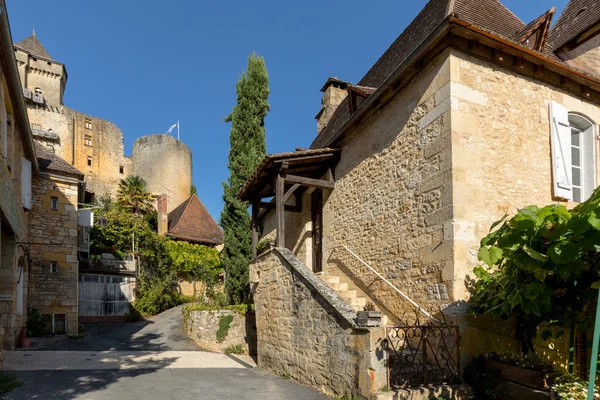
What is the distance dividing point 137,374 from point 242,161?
24.4ft

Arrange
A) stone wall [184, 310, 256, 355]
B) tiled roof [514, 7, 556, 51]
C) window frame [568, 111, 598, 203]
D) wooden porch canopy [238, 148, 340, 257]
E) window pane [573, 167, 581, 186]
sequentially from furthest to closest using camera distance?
stone wall [184, 310, 256, 355], wooden porch canopy [238, 148, 340, 257], window pane [573, 167, 581, 186], window frame [568, 111, 598, 203], tiled roof [514, 7, 556, 51]

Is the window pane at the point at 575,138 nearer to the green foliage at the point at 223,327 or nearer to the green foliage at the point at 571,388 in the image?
the green foliage at the point at 571,388

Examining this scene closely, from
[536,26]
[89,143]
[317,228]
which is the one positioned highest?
[89,143]

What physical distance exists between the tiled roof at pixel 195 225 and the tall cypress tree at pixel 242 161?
398 inches

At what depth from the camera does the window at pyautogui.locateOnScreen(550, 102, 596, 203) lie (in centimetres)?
678

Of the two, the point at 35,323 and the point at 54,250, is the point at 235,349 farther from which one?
the point at 54,250

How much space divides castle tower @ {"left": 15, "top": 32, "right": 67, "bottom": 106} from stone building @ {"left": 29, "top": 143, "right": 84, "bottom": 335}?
25997mm

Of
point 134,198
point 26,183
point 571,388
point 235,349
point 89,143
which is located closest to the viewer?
point 571,388

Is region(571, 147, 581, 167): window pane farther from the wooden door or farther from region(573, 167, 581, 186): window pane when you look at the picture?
the wooden door

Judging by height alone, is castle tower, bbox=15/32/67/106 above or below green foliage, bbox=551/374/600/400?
above

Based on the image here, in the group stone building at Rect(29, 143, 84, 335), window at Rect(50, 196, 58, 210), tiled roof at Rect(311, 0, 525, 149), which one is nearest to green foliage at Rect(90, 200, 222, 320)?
stone building at Rect(29, 143, 84, 335)

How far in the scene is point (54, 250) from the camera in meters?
12.3

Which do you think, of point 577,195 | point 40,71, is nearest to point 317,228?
point 577,195

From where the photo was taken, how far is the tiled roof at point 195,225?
22562 millimetres
